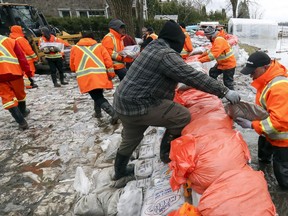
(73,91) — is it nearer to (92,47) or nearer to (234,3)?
(92,47)

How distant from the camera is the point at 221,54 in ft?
15.1

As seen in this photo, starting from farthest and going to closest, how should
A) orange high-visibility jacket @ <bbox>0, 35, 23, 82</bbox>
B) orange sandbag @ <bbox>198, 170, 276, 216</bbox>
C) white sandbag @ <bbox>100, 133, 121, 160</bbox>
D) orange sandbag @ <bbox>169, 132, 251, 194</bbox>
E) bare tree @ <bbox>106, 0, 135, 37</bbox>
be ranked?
bare tree @ <bbox>106, 0, 135, 37</bbox> → orange high-visibility jacket @ <bbox>0, 35, 23, 82</bbox> → white sandbag @ <bbox>100, 133, 121, 160</bbox> → orange sandbag @ <bbox>169, 132, 251, 194</bbox> → orange sandbag @ <bbox>198, 170, 276, 216</bbox>

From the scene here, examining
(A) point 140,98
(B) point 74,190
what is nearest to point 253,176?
(A) point 140,98

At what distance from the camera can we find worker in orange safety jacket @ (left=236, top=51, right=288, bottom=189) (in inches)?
69.4

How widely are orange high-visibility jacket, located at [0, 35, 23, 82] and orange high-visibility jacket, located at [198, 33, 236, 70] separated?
9.92ft

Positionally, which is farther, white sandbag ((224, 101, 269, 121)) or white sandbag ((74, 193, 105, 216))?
white sandbag ((74, 193, 105, 216))

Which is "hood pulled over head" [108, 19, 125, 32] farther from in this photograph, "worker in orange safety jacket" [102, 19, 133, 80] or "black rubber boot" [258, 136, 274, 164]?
"black rubber boot" [258, 136, 274, 164]

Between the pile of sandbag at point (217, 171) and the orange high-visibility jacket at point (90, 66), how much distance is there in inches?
78.1

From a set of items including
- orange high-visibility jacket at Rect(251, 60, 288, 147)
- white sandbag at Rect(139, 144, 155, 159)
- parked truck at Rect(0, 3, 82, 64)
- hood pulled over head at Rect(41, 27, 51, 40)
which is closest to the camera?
orange high-visibility jacket at Rect(251, 60, 288, 147)

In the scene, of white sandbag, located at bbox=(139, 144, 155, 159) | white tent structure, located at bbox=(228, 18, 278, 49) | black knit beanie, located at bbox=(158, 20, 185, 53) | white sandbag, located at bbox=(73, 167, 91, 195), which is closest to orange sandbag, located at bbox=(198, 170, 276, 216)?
black knit beanie, located at bbox=(158, 20, 185, 53)

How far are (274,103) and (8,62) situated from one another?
11.4ft

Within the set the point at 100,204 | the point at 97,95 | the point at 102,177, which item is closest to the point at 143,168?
the point at 102,177

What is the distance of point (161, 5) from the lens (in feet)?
82.1

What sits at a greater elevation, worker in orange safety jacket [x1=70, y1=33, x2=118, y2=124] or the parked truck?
the parked truck
